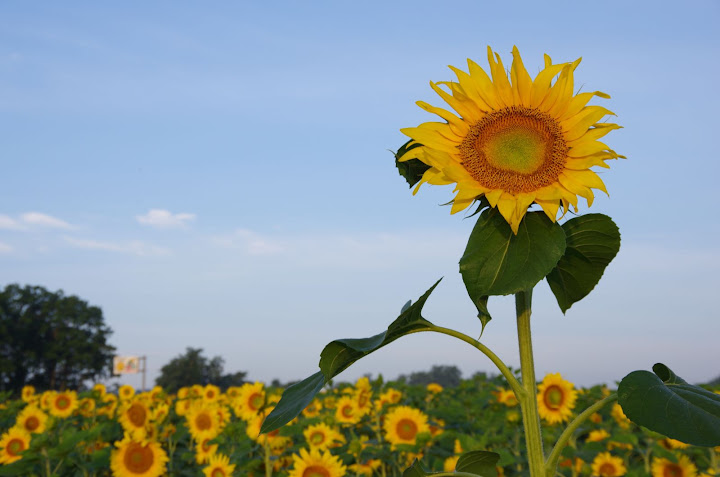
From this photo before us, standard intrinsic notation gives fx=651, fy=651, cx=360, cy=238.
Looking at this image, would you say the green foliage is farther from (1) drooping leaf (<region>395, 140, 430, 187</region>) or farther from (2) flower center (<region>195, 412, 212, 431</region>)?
(2) flower center (<region>195, 412, 212, 431</region>)

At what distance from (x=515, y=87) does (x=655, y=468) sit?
4.37m

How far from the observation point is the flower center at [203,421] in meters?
5.98

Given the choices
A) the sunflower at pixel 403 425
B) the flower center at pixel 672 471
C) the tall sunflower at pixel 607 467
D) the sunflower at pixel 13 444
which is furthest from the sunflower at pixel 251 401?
the flower center at pixel 672 471

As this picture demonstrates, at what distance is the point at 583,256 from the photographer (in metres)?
1.69

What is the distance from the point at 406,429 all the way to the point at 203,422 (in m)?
1.98

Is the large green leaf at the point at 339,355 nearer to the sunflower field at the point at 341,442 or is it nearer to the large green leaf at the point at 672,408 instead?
the large green leaf at the point at 672,408

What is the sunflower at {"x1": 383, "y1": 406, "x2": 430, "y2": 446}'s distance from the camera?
17.0 ft

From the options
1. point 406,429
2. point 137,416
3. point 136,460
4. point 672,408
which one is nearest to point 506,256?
point 672,408

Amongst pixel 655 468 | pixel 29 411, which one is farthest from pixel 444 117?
pixel 29 411

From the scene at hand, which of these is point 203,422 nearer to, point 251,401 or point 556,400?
point 251,401

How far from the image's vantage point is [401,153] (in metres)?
1.77

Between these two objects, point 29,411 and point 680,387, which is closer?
point 680,387

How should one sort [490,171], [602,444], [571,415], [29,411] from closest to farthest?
[490,171]
[602,444]
[571,415]
[29,411]

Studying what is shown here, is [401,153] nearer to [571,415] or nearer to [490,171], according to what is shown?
[490,171]
